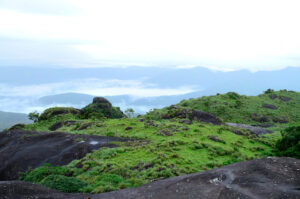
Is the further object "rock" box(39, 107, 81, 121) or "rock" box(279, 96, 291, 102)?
"rock" box(279, 96, 291, 102)

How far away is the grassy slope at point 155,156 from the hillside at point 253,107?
2341cm

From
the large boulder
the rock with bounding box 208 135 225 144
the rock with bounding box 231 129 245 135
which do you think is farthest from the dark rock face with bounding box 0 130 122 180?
the large boulder

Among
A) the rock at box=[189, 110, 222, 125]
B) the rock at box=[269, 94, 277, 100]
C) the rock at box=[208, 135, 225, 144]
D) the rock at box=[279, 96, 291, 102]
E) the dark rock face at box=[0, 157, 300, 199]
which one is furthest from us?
the rock at box=[269, 94, 277, 100]

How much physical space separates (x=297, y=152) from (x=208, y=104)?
4487 centimetres

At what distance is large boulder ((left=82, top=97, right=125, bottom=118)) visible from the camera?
2292 inches

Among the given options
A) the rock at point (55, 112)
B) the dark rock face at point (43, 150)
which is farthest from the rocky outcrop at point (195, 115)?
the rock at point (55, 112)

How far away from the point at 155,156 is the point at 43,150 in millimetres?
13507

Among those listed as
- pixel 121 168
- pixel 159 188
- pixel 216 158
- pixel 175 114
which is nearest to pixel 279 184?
pixel 159 188

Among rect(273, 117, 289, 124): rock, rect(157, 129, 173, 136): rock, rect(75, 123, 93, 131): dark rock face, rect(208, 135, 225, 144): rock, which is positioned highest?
rect(75, 123, 93, 131): dark rock face

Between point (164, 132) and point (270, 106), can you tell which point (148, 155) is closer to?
point (164, 132)

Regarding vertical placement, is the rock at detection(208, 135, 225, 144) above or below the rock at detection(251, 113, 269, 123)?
above

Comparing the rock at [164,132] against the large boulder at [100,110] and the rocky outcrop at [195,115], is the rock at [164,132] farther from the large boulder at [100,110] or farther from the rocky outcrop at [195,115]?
the large boulder at [100,110]

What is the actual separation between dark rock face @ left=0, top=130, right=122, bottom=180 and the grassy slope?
8.02 ft

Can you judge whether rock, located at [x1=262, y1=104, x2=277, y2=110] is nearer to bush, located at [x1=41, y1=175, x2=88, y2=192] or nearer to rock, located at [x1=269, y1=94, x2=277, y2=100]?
rock, located at [x1=269, y1=94, x2=277, y2=100]
